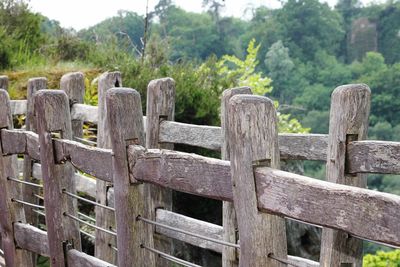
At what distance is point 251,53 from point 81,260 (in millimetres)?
9843

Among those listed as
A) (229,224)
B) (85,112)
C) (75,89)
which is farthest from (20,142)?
(75,89)

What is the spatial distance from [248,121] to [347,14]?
68.4 m

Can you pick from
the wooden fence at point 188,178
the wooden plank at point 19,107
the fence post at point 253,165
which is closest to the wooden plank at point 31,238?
the wooden fence at point 188,178

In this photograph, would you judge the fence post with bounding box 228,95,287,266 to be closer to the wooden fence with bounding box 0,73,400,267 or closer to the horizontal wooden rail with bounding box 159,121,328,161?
the wooden fence with bounding box 0,73,400,267

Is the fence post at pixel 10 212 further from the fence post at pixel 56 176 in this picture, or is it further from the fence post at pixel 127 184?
the fence post at pixel 127 184

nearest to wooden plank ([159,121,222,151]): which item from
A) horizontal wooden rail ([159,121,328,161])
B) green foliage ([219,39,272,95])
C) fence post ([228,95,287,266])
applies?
horizontal wooden rail ([159,121,328,161])

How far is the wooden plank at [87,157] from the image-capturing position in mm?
3049

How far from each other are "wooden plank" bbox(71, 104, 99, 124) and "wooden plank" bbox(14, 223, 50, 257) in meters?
1.26

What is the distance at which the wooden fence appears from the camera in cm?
196

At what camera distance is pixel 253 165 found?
82.0 inches

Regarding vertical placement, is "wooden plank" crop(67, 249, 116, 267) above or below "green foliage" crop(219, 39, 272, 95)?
below

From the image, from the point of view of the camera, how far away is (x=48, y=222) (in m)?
3.64

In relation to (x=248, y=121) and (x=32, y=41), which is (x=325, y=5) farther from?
(x=248, y=121)

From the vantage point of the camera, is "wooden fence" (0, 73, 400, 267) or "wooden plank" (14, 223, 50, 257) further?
"wooden plank" (14, 223, 50, 257)
